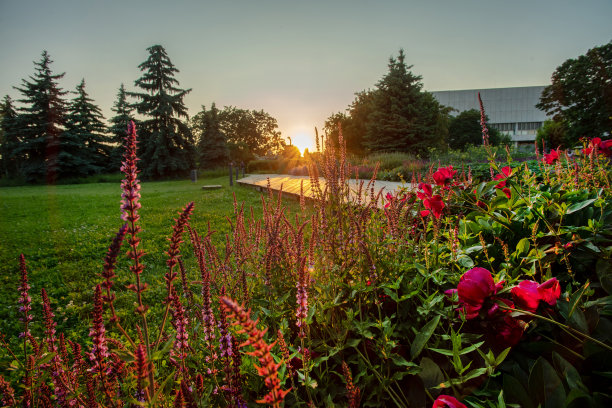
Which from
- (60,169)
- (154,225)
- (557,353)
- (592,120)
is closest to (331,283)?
A: (557,353)

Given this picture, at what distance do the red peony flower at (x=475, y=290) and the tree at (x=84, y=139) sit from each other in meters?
39.5

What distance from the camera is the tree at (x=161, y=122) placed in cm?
3262

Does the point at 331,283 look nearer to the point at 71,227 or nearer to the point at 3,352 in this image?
the point at 3,352

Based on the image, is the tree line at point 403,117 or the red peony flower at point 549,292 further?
the tree line at point 403,117

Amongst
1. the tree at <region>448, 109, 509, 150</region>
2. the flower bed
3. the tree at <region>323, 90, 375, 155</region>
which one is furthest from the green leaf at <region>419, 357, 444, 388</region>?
the tree at <region>448, 109, 509, 150</region>

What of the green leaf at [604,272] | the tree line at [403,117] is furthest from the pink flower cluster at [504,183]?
the tree line at [403,117]

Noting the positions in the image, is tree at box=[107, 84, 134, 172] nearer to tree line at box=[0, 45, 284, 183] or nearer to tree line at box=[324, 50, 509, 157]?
tree line at box=[0, 45, 284, 183]

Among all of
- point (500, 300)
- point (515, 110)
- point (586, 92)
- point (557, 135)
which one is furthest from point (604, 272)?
point (515, 110)

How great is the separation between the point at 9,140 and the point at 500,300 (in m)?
49.4

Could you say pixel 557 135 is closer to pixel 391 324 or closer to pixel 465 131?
pixel 465 131

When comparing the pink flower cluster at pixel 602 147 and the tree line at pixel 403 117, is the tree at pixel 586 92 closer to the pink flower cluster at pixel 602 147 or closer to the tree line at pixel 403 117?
the tree line at pixel 403 117

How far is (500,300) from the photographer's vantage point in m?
1.24

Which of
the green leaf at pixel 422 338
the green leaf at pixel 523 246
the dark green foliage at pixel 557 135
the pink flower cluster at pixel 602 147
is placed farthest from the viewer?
the dark green foliage at pixel 557 135

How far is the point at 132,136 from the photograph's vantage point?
2.88 feet
